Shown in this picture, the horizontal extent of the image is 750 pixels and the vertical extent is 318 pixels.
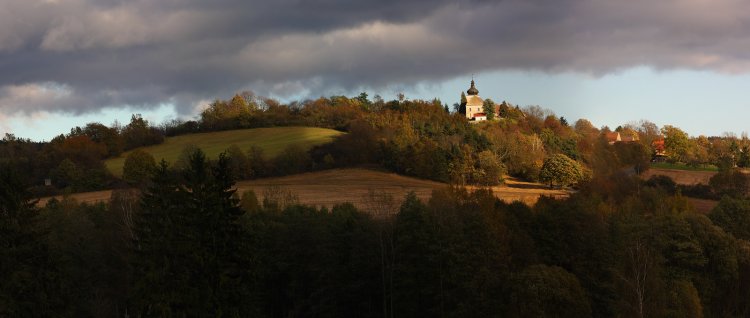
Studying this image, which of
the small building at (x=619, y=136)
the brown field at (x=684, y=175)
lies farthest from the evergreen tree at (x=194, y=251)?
the small building at (x=619, y=136)

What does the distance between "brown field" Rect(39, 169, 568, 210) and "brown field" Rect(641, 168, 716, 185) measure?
24256mm

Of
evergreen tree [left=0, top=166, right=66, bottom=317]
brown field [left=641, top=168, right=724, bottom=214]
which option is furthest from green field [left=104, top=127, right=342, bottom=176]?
evergreen tree [left=0, top=166, right=66, bottom=317]

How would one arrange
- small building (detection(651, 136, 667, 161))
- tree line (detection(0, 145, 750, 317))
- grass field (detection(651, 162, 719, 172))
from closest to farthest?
1. tree line (detection(0, 145, 750, 317))
2. grass field (detection(651, 162, 719, 172))
3. small building (detection(651, 136, 667, 161))

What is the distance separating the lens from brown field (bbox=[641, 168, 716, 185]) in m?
108

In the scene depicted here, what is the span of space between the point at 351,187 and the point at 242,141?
39246mm

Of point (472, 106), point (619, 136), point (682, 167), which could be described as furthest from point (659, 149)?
point (472, 106)

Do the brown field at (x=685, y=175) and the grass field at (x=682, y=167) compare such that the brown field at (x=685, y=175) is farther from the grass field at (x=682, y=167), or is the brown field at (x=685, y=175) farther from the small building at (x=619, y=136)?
the small building at (x=619, y=136)

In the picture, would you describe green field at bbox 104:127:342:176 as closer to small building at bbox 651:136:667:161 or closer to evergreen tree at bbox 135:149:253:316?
evergreen tree at bbox 135:149:253:316

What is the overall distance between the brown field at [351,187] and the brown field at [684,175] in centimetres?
2426

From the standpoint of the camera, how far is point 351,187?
310 feet

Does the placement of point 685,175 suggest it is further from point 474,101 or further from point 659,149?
point 474,101

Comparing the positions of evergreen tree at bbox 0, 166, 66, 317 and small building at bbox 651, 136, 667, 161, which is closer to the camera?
evergreen tree at bbox 0, 166, 66, 317

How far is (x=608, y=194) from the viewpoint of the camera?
89562mm

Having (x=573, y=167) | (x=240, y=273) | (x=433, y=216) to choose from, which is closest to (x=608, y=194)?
(x=573, y=167)
